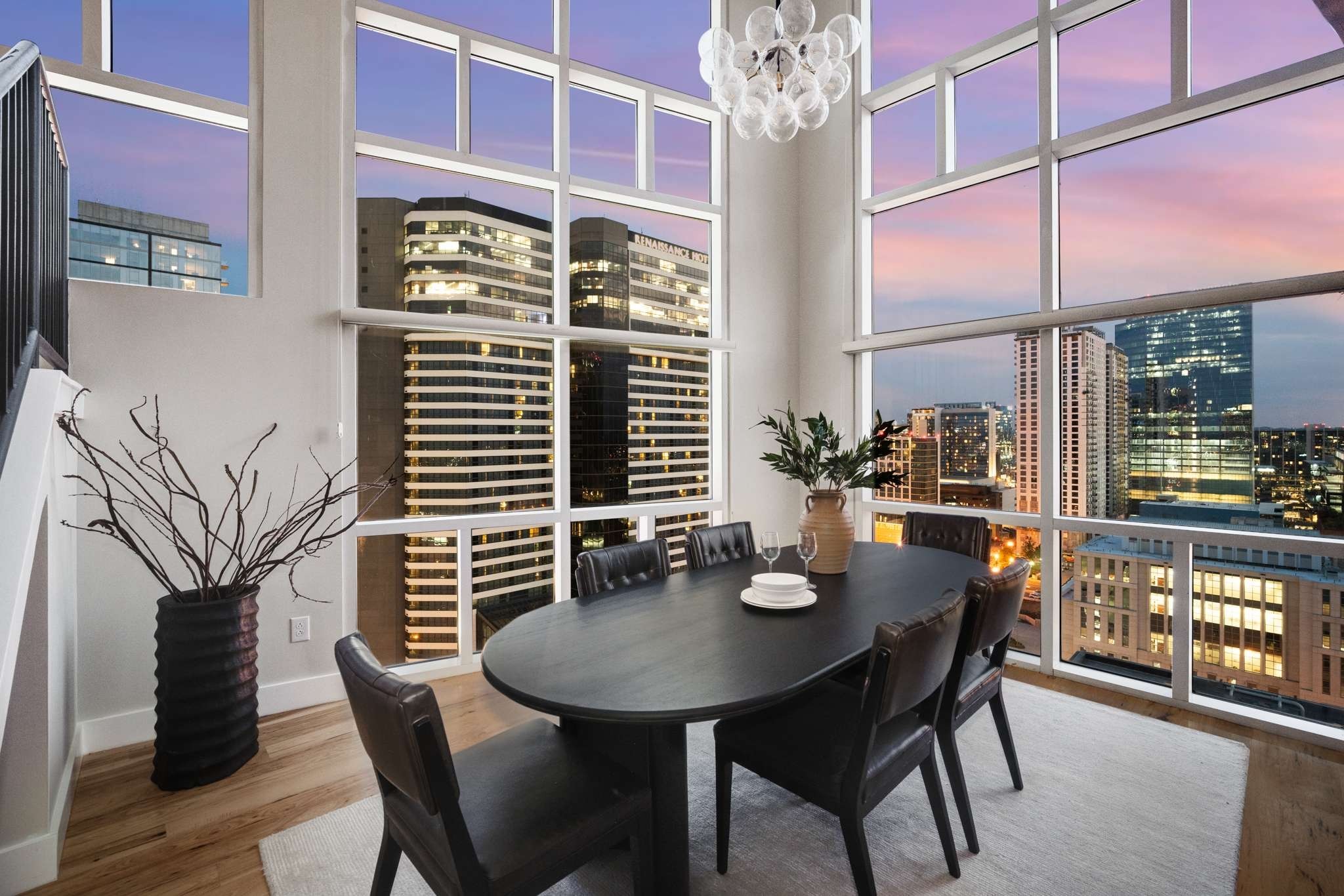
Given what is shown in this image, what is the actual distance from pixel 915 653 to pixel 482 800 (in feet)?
3.69

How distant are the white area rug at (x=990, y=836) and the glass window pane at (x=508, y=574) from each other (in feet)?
4.76

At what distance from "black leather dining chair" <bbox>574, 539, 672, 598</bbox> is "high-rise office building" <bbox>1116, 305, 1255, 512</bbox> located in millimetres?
2688

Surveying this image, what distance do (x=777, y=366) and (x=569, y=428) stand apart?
1.78m

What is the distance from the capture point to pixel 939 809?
6.27ft

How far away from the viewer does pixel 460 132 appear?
3684 millimetres

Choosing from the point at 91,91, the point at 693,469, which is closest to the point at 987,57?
the point at 693,469

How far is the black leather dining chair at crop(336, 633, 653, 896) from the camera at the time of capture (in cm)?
122

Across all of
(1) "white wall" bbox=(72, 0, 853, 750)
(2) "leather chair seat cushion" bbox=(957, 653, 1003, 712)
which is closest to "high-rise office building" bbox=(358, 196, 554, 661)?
(1) "white wall" bbox=(72, 0, 853, 750)

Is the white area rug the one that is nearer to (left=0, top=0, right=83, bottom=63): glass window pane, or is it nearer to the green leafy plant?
the green leafy plant

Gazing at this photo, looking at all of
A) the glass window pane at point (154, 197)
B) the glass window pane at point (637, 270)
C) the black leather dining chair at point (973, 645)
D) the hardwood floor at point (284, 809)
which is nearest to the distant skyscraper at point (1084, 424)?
the hardwood floor at point (284, 809)

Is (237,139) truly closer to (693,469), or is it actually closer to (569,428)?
(569,428)

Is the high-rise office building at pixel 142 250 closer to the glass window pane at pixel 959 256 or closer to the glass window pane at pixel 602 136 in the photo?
the glass window pane at pixel 602 136

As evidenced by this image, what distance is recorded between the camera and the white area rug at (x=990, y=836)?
1911 millimetres

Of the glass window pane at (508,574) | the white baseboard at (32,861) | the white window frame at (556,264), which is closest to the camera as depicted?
the white baseboard at (32,861)
